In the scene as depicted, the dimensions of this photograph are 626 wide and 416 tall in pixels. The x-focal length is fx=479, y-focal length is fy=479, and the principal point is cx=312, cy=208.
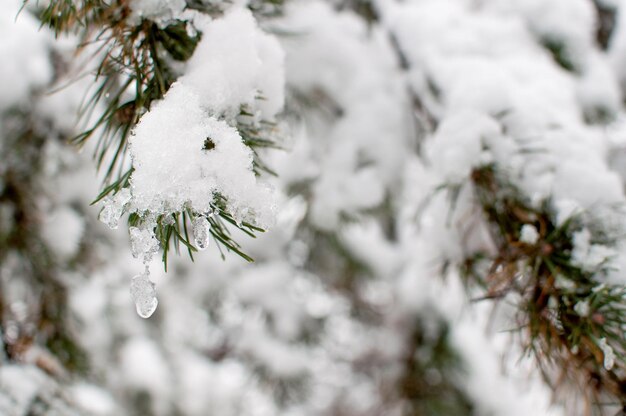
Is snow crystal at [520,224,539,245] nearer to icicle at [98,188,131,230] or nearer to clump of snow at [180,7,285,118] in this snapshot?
clump of snow at [180,7,285,118]

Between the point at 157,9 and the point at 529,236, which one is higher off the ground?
the point at 157,9

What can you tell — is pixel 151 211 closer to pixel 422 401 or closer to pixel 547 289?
pixel 547 289

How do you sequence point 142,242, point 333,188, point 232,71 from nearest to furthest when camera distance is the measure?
point 142,242 → point 232,71 → point 333,188

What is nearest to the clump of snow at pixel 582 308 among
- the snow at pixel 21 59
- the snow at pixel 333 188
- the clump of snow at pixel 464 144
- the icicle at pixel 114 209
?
the snow at pixel 333 188

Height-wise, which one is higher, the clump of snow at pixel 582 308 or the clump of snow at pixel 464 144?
the clump of snow at pixel 464 144

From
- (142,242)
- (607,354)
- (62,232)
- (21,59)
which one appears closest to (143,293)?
(142,242)

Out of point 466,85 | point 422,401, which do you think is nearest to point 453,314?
point 422,401

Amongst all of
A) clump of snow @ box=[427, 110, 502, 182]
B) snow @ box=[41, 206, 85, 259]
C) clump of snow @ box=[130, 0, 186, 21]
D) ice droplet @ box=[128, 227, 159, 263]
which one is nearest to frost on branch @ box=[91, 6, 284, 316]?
ice droplet @ box=[128, 227, 159, 263]

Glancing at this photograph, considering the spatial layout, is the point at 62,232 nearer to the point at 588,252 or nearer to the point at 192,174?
the point at 192,174

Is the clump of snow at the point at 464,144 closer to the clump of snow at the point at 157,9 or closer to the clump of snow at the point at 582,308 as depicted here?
the clump of snow at the point at 582,308
